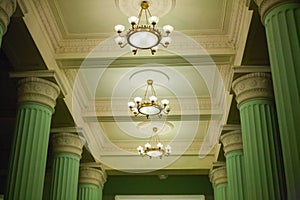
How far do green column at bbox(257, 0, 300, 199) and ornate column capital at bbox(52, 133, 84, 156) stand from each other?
6484mm

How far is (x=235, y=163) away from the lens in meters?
10.2

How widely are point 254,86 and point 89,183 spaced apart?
23.3 ft

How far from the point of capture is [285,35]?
5.47 metres

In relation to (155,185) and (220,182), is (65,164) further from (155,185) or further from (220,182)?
(155,185)

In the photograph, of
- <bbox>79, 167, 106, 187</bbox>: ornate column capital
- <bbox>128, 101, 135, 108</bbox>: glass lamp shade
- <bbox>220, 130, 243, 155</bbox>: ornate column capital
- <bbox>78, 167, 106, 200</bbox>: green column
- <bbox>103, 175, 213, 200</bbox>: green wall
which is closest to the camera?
<bbox>220, 130, 243, 155</bbox>: ornate column capital

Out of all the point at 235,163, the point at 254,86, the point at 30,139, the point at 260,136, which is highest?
the point at 254,86

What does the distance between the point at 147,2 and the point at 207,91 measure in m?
3.94

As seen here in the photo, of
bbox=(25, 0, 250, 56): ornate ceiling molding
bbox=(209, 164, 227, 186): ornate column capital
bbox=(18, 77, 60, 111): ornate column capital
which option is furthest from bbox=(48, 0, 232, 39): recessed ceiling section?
bbox=(209, 164, 227, 186): ornate column capital

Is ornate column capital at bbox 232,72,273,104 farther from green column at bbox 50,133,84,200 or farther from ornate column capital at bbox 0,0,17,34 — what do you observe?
green column at bbox 50,133,84,200

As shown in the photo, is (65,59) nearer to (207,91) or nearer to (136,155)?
(207,91)

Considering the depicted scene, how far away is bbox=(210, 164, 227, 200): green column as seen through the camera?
13273 millimetres

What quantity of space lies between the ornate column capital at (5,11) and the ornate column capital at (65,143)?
493cm

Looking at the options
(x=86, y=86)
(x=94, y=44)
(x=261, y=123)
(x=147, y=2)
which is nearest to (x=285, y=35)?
(x=261, y=123)

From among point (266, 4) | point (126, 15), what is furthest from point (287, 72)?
point (126, 15)
